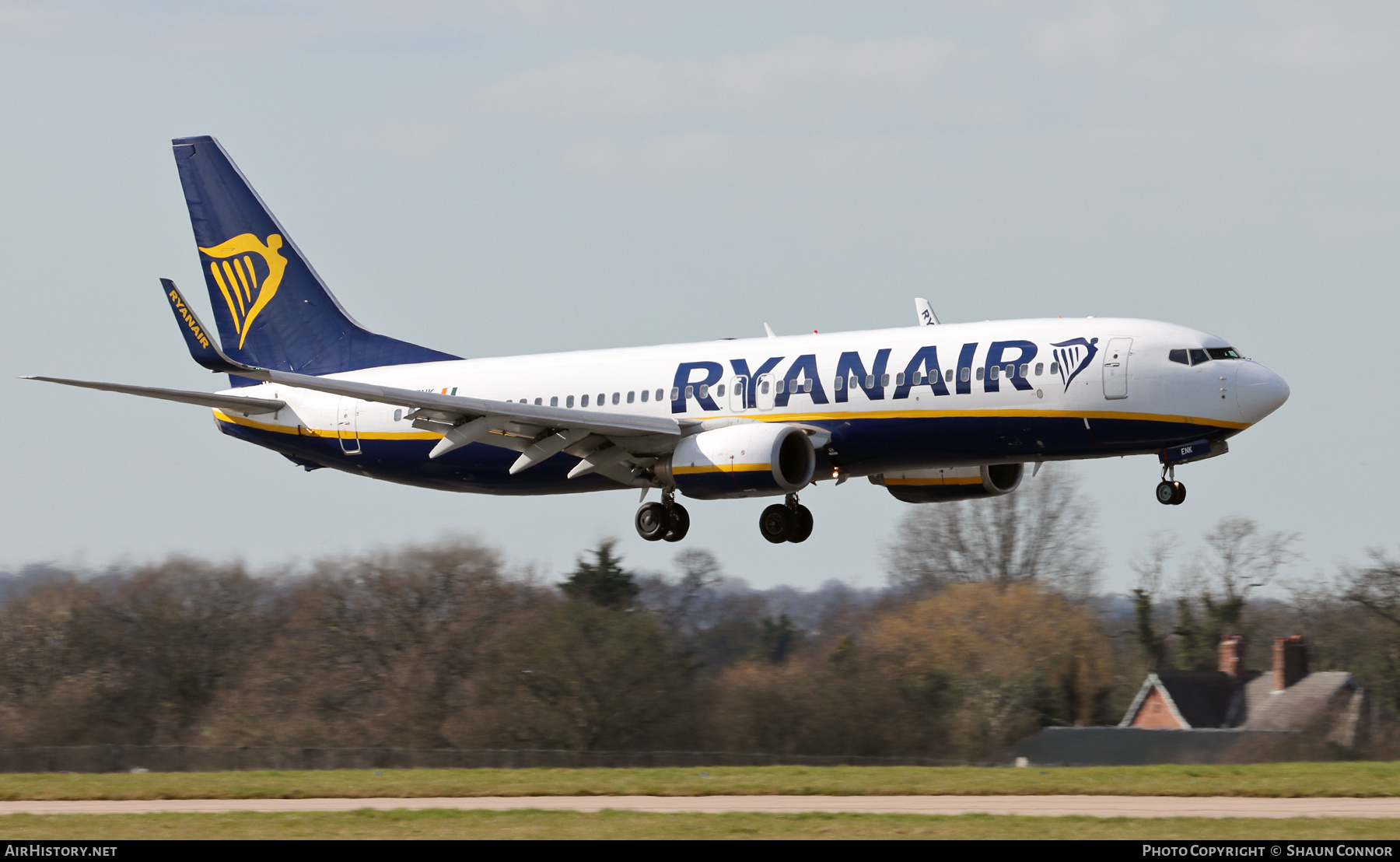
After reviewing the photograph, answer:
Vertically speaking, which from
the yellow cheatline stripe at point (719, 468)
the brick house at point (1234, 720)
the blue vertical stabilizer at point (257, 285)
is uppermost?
the blue vertical stabilizer at point (257, 285)

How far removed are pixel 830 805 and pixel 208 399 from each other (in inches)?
837

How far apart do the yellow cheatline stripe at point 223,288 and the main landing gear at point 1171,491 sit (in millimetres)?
26588

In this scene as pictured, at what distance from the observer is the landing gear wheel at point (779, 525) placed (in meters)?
40.3

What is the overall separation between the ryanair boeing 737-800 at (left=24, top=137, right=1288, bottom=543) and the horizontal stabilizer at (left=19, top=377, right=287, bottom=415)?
0.06 meters

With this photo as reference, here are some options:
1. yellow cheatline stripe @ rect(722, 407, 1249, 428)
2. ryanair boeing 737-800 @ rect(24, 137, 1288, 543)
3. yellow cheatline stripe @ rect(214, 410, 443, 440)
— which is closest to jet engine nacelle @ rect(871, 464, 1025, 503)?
ryanair boeing 737-800 @ rect(24, 137, 1288, 543)

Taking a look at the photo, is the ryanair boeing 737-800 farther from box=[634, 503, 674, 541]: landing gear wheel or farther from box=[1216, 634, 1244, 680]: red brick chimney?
box=[1216, 634, 1244, 680]: red brick chimney

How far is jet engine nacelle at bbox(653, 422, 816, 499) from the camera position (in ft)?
119

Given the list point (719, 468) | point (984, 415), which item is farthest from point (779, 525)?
point (984, 415)

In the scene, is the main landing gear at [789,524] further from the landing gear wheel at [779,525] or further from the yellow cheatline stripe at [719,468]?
the yellow cheatline stripe at [719,468]

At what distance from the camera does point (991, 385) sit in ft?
116

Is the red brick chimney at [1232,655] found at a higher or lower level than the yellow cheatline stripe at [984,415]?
lower

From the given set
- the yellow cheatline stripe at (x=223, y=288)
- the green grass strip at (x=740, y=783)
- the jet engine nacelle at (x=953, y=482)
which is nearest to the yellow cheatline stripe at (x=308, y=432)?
the yellow cheatline stripe at (x=223, y=288)

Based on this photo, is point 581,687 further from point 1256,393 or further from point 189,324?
point 1256,393

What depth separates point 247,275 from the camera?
4884 cm
